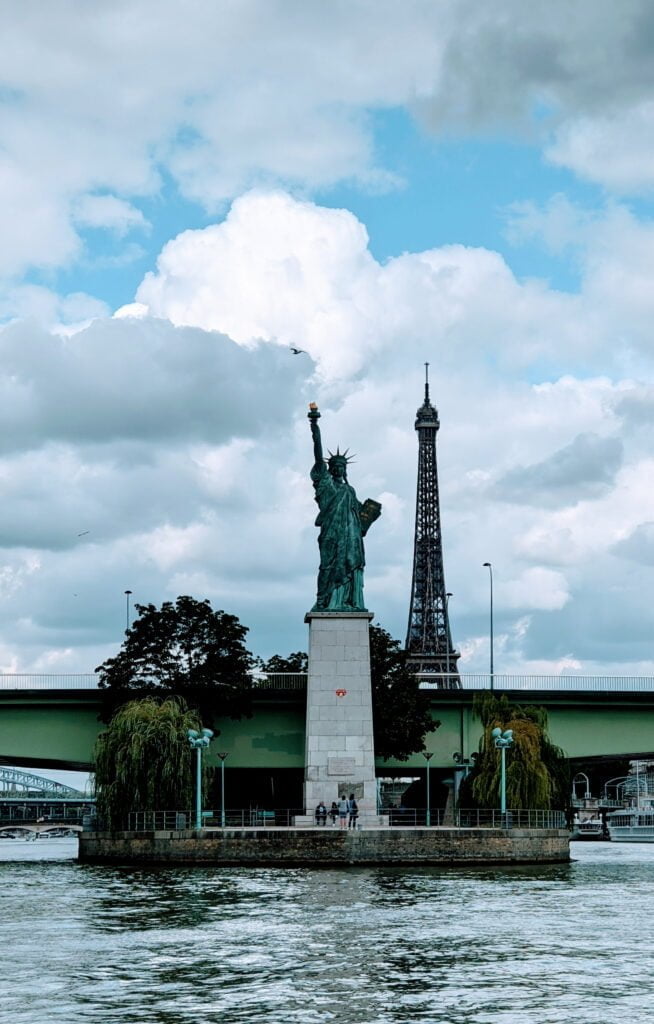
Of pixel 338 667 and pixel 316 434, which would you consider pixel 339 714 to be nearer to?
pixel 338 667

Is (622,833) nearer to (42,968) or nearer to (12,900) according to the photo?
(12,900)

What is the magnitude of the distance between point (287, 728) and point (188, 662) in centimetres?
653

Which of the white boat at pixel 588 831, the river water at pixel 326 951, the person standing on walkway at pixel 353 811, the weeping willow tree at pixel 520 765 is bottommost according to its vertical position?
the white boat at pixel 588 831

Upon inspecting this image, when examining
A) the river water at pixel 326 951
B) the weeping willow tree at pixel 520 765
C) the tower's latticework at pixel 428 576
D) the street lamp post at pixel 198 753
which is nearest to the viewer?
the river water at pixel 326 951

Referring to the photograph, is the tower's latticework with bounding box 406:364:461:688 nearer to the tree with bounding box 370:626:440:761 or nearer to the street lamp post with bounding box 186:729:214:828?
the tree with bounding box 370:626:440:761

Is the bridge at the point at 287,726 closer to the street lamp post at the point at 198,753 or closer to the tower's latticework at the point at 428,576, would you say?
the street lamp post at the point at 198,753

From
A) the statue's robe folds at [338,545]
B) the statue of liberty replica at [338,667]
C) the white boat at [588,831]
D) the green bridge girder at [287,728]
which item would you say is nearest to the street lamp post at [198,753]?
the statue of liberty replica at [338,667]

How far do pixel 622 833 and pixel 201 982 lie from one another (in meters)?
103

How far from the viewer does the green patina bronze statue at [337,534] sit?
7312 cm

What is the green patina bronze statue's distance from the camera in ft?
240

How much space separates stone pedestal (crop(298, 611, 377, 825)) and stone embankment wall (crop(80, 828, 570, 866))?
298 inches

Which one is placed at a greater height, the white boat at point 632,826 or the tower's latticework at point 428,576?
the tower's latticework at point 428,576

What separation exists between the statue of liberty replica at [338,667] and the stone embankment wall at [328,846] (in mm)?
6996

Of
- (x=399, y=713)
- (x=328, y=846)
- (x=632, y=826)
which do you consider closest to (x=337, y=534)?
(x=399, y=713)
